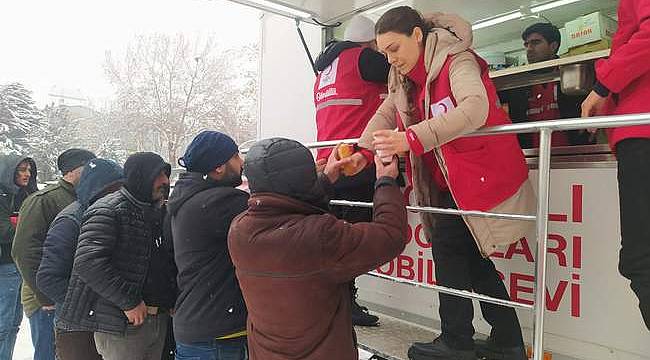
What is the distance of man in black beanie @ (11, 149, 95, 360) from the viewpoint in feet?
11.0

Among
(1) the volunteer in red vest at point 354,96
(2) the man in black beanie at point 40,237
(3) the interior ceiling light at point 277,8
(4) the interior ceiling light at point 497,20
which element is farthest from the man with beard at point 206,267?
(4) the interior ceiling light at point 497,20

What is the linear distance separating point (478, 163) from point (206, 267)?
4.11 ft

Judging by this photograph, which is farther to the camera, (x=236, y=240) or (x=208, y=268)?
(x=208, y=268)

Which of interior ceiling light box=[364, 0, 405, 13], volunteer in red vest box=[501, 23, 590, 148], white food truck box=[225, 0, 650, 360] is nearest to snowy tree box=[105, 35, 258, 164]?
white food truck box=[225, 0, 650, 360]

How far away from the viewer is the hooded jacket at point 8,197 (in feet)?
13.0

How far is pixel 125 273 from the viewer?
238 centimetres

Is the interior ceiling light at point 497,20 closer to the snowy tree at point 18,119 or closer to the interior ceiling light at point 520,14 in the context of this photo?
the interior ceiling light at point 520,14

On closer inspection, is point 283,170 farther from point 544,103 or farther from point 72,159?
point 72,159

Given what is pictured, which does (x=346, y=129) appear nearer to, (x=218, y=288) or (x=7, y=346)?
(x=218, y=288)

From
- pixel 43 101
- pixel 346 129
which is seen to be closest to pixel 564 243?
pixel 346 129

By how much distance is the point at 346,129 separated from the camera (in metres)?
2.64

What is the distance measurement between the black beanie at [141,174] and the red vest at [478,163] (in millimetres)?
1478

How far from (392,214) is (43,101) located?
6.85 m

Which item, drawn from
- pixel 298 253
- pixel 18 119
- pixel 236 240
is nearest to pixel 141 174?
pixel 236 240
